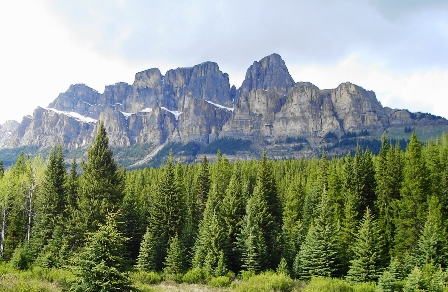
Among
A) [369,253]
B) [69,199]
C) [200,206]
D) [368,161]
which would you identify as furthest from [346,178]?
[69,199]

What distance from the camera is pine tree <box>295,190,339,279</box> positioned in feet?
113

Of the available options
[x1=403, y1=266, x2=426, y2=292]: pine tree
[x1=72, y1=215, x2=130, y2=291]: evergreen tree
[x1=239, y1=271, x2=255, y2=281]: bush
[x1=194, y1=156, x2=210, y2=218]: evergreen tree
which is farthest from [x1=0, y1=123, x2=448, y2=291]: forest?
[x1=72, y1=215, x2=130, y2=291]: evergreen tree

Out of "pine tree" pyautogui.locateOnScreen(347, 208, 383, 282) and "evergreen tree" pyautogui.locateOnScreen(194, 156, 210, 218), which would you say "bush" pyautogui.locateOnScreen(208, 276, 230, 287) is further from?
"evergreen tree" pyautogui.locateOnScreen(194, 156, 210, 218)

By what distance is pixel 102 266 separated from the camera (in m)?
17.8

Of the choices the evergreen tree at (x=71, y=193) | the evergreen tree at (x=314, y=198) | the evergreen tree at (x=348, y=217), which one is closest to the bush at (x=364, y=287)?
the evergreen tree at (x=348, y=217)

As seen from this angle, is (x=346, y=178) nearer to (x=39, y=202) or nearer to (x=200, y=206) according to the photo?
(x=200, y=206)

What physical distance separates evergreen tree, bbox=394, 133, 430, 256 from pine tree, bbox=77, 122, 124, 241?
33.0 meters

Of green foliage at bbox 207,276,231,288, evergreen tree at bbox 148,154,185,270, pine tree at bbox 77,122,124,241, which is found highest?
pine tree at bbox 77,122,124,241

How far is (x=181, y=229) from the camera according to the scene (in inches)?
1805

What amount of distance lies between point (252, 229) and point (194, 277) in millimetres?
8603

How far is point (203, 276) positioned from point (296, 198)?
27106 millimetres

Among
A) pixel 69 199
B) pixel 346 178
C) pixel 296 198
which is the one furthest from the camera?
pixel 296 198

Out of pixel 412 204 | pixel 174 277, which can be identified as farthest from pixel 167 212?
pixel 412 204

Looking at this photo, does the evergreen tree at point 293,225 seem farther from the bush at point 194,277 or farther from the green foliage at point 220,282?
the bush at point 194,277
